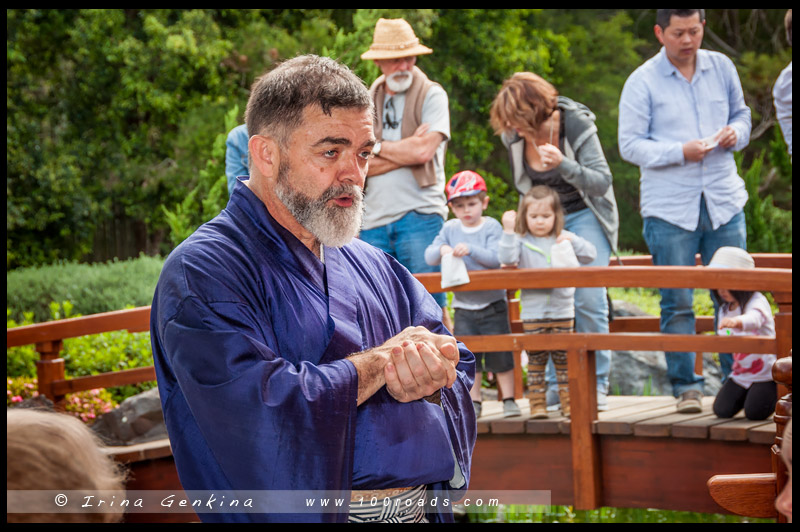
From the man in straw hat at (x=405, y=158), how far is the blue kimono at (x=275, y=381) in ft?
9.03

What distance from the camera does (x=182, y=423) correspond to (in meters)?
2.23

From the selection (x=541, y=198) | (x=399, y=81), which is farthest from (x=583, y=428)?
(x=399, y=81)

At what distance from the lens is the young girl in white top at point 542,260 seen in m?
5.01

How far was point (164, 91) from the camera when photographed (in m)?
15.7

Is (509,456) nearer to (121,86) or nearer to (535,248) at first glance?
(535,248)

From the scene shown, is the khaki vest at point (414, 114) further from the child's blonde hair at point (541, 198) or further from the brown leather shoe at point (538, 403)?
the brown leather shoe at point (538, 403)

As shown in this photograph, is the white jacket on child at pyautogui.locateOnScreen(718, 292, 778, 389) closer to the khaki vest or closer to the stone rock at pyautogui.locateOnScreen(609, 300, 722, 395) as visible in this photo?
the khaki vest

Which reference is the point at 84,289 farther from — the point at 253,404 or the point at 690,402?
the point at 253,404

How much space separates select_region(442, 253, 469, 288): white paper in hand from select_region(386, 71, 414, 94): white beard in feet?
3.50

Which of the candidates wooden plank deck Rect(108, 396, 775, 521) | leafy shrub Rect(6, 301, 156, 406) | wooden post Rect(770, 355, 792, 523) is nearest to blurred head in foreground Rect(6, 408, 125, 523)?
wooden post Rect(770, 355, 792, 523)

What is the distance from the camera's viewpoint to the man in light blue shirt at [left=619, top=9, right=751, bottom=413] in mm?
4957

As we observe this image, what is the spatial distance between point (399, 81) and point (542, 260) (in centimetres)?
130

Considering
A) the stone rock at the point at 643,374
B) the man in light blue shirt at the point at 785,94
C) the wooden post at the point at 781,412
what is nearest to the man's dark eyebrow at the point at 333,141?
the wooden post at the point at 781,412

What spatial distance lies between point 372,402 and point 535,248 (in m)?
2.99
